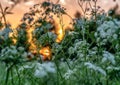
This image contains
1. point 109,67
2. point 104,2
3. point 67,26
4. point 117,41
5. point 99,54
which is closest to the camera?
point 109,67

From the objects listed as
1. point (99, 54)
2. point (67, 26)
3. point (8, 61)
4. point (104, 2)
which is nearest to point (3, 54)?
point (8, 61)

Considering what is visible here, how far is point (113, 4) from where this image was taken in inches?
344

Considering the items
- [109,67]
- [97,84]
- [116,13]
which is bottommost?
[116,13]

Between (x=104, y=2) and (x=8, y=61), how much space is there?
20.7 ft

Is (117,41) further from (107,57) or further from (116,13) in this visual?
(116,13)

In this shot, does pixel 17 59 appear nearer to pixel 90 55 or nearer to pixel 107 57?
pixel 107 57

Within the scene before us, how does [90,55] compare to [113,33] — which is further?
[90,55]

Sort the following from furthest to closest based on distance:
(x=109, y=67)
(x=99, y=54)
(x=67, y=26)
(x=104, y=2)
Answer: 1. (x=104, y=2)
2. (x=67, y=26)
3. (x=99, y=54)
4. (x=109, y=67)

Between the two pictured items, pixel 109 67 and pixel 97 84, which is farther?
pixel 97 84

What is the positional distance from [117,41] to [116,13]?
579 cm

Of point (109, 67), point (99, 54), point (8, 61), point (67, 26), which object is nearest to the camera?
point (8, 61)

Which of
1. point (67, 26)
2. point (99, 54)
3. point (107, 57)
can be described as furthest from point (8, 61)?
point (67, 26)

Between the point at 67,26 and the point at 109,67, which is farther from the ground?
the point at 109,67

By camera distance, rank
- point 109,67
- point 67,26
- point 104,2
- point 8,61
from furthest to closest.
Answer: point 104,2 < point 67,26 < point 109,67 < point 8,61
